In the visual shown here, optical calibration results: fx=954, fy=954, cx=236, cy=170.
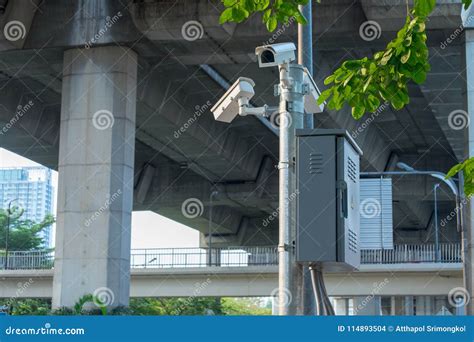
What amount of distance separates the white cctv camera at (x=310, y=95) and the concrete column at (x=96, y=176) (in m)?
19.4

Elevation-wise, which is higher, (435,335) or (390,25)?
(390,25)

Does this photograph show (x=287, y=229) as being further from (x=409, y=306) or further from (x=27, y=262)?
(x=409, y=306)

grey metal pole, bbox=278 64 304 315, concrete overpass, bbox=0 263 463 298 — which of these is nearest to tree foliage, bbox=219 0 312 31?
grey metal pole, bbox=278 64 304 315

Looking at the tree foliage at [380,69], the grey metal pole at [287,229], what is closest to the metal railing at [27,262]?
the grey metal pole at [287,229]

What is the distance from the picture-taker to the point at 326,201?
6438mm

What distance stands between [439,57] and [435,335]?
32.1 metres

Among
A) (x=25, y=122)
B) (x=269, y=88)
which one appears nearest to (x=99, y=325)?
(x=269, y=88)

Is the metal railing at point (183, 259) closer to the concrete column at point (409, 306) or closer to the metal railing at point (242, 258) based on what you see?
the metal railing at point (242, 258)

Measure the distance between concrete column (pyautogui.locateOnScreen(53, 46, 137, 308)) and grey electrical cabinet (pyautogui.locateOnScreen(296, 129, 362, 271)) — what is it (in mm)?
22775

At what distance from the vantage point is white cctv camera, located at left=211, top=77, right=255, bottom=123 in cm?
1008

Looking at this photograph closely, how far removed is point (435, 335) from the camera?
5.70m

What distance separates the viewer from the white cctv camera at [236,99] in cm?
1008

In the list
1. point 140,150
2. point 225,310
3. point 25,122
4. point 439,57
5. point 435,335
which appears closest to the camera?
point 435,335

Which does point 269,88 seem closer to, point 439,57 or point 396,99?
point 439,57
